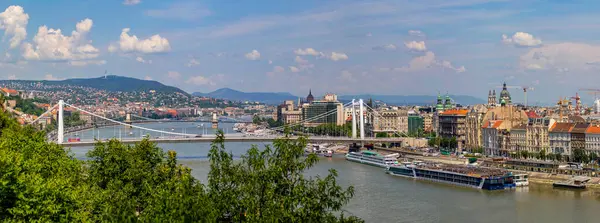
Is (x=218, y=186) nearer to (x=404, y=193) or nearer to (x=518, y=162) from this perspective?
(x=404, y=193)

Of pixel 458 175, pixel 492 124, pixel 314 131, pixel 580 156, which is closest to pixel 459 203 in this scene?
pixel 458 175

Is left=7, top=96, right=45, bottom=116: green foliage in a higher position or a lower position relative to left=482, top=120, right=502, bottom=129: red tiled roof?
higher

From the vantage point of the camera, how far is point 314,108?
8888cm

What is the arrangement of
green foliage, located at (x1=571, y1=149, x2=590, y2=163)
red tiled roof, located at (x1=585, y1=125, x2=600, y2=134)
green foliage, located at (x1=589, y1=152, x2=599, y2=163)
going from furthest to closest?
1. red tiled roof, located at (x1=585, y1=125, x2=600, y2=134)
2. green foliage, located at (x1=589, y1=152, x2=599, y2=163)
3. green foliage, located at (x1=571, y1=149, x2=590, y2=163)

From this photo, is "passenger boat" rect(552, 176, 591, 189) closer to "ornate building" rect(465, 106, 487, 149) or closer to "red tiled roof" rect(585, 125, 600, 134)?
"red tiled roof" rect(585, 125, 600, 134)

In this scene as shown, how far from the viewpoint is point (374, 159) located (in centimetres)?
4341

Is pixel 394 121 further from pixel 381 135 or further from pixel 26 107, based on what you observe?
pixel 26 107

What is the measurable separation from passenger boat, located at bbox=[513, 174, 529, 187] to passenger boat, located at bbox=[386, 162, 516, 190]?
0.33 metres

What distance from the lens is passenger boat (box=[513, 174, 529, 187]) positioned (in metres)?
32.4

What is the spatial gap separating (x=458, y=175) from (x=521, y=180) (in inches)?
107

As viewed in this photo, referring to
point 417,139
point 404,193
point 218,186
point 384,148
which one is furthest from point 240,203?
point 417,139

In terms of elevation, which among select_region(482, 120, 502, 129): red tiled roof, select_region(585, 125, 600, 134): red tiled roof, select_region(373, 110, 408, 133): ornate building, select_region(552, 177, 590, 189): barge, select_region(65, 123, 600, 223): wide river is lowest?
select_region(65, 123, 600, 223): wide river

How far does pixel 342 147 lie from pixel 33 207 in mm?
48957

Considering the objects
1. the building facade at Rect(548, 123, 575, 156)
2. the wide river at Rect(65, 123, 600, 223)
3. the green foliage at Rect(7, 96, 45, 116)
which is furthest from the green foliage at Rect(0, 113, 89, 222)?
the green foliage at Rect(7, 96, 45, 116)
